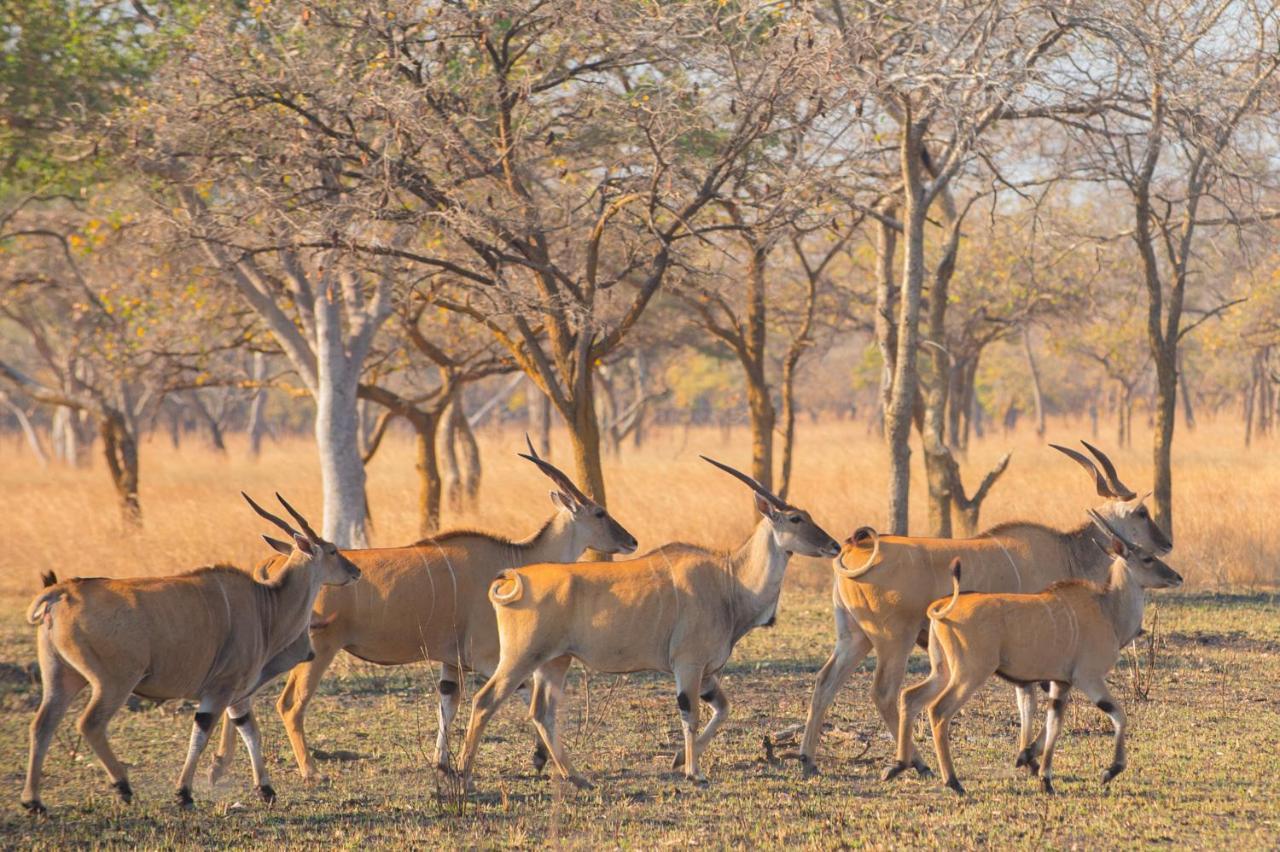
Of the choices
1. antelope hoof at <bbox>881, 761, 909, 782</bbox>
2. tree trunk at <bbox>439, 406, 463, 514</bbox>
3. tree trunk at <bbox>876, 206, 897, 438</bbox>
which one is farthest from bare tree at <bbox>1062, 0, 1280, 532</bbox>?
tree trunk at <bbox>439, 406, 463, 514</bbox>

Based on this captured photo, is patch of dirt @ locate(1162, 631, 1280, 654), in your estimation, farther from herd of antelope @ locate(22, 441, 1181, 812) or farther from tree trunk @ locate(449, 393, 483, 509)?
tree trunk @ locate(449, 393, 483, 509)

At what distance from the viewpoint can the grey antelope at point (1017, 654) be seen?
20.9 ft

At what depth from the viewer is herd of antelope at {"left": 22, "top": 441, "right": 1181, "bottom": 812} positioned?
630 centimetres

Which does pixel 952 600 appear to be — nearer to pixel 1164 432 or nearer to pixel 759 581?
pixel 759 581

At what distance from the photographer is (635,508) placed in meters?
17.8

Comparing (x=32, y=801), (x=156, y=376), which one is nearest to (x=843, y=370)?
(x=156, y=376)

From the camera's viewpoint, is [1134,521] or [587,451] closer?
[1134,521]

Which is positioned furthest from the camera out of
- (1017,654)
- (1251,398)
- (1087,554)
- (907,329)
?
(1251,398)

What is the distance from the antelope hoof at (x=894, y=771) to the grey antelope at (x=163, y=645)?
8.93 feet

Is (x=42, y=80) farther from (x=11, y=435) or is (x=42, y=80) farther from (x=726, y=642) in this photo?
(x=11, y=435)

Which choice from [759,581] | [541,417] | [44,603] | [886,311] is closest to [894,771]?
[759,581]

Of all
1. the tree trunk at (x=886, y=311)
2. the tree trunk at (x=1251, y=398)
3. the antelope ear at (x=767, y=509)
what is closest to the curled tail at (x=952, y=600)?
the antelope ear at (x=767, y=509)

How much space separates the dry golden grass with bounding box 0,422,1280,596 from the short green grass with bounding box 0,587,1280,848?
509 centimetres

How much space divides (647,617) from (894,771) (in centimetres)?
130
